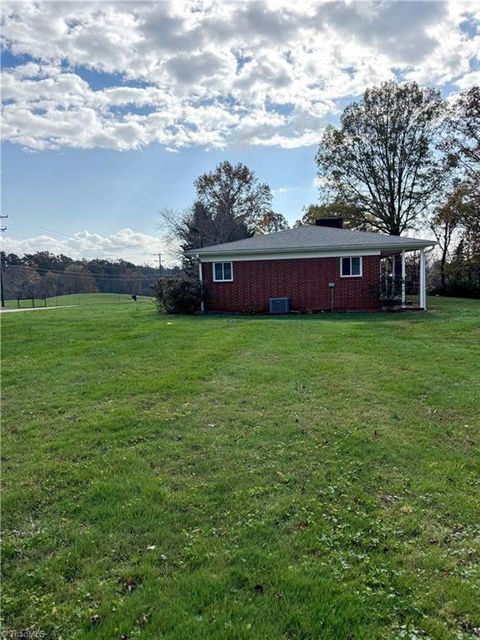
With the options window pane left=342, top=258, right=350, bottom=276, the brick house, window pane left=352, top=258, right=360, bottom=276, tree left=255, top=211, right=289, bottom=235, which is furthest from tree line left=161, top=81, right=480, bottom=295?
tree left=255, top=211, right=289, bottom=235

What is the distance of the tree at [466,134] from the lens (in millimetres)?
24812

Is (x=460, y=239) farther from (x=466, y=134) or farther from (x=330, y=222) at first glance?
(x=330, y=222)

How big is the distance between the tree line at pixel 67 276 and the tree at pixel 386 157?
29209 millimetres

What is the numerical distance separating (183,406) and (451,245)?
3509cm

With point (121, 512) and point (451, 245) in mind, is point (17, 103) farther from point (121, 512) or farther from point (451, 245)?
point (451, 245)

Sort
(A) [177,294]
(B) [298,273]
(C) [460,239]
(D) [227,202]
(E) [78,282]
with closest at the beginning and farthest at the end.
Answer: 1. (A) [177,294]
2. (B) [298,273]
3. (C) [460,239]
4. (D) [227,202]
5. (E) [78,282]

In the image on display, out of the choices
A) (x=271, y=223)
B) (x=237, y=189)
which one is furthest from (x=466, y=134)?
(x=237, y=189)

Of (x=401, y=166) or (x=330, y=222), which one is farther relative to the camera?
(x=401, y=166)

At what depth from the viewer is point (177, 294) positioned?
1759 cm

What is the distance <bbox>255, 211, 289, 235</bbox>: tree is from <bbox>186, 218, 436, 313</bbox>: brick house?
27057 millimetres

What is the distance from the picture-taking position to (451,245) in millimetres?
34719

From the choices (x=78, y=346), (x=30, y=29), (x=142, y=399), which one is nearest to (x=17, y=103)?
(x=30, y=29)

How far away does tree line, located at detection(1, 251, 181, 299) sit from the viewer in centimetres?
5244

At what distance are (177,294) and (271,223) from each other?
101 feet
